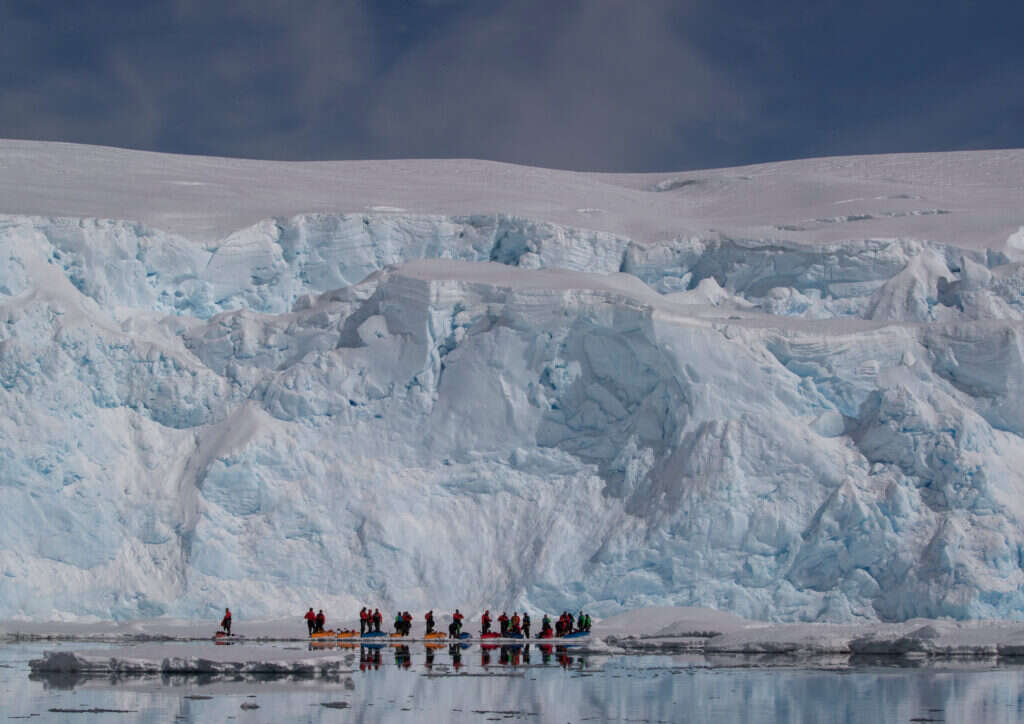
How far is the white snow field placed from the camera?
31.9 m

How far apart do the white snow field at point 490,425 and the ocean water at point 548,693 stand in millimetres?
7987

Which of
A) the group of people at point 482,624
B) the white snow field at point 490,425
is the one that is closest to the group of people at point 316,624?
the group of people at point 482,624

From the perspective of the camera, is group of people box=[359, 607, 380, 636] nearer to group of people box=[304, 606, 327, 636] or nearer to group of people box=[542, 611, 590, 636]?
group of people box=[304, 606, 327, 636]

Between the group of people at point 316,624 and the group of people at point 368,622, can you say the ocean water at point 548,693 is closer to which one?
the group of people at point 316,624

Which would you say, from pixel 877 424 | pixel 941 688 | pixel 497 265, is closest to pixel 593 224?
pixel 497 265

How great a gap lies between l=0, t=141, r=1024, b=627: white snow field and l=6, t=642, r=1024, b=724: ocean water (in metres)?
7.99

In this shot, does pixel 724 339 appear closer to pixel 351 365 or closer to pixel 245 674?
pixel 351 365

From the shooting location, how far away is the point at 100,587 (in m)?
32.1

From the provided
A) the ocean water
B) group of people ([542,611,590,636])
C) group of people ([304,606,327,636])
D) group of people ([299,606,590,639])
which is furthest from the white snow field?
the ocean water

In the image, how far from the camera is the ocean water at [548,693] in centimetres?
1630

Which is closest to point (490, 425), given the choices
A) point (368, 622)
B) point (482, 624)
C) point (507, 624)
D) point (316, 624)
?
point (482, 624)

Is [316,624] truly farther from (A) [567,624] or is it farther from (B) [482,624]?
(A) [567,624]

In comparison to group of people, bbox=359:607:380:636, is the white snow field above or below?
above

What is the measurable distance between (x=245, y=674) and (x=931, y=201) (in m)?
33.5
